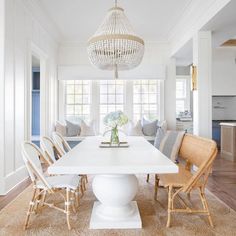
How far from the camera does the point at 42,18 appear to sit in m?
4.64

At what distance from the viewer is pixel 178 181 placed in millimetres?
2295

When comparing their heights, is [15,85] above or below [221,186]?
above

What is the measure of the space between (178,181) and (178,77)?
579 cm

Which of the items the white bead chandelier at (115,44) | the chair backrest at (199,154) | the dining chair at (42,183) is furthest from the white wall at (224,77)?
the dining chair at (42,183)

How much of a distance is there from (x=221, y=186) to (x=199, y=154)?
4.95 feet

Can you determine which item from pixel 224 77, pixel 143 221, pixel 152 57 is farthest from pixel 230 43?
pixel 143 221

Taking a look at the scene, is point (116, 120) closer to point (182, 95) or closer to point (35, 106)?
point (35, 106)

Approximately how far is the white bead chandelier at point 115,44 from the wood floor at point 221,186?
6.81 ft

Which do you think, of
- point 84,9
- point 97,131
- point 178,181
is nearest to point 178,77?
point 97,131

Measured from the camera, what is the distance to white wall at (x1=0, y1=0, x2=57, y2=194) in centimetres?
316

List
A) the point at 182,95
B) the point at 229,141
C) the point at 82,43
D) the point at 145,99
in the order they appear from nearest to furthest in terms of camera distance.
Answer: the point at 229,141
the point at 82,43
the point at 145,99
the point at 182,95

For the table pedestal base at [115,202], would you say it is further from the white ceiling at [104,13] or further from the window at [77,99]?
the window at [77,99]

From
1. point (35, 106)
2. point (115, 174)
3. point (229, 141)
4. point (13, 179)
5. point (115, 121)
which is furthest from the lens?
point (35, 106)

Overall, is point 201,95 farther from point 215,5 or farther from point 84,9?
point 84,9
